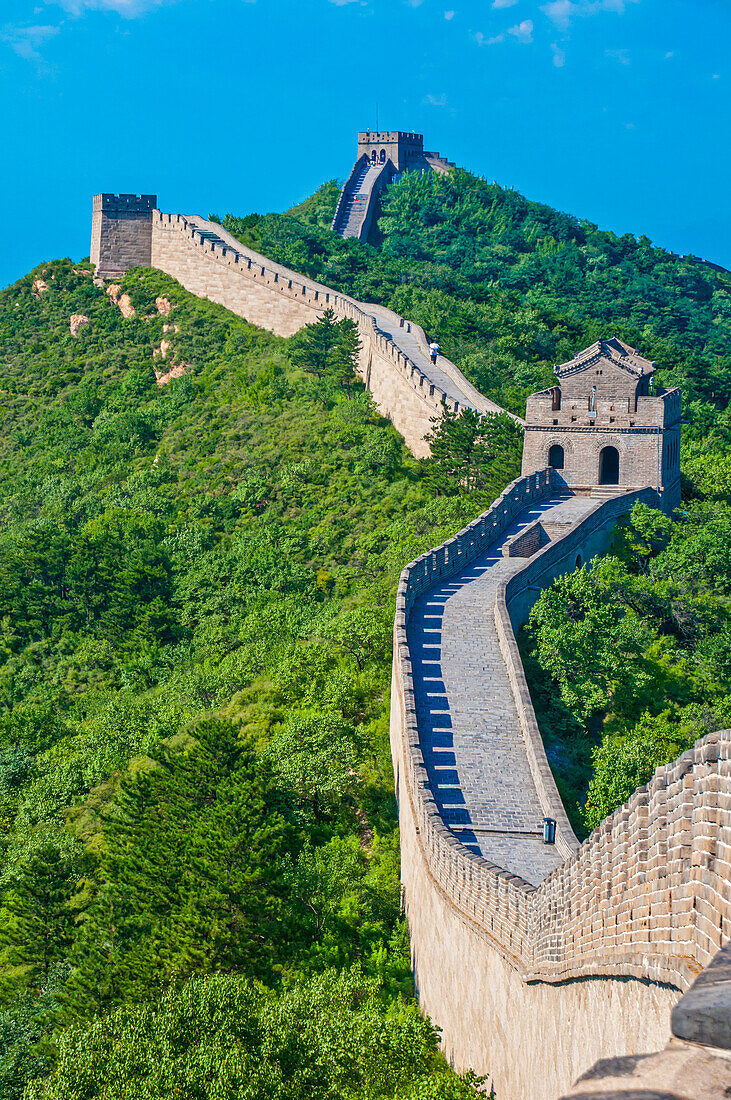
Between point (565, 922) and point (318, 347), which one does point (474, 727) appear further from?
point (318, 347)

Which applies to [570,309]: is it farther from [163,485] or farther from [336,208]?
[163,485]

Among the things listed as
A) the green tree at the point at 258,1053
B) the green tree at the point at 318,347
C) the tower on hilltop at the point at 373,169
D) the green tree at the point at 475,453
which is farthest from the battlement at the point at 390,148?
the green tree at the point at 258,1053

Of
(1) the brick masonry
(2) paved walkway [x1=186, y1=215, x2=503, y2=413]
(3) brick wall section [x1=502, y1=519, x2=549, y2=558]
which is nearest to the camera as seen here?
(3) brick wall section [x1=502, y1=519, x2=549, y2=558]

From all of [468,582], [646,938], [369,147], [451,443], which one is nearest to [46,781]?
[468,582]

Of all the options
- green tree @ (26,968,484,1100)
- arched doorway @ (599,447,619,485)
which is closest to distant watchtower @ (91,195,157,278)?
arched doorway @ (599,447,619,485)

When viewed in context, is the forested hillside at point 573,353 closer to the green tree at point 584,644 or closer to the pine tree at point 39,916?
the green tree at point 584,644

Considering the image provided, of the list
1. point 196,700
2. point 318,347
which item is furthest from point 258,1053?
point 318,347

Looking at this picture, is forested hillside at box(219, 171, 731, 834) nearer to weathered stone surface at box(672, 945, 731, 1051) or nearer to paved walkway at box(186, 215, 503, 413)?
paved walkway at box(186, 215, 503, 413)
